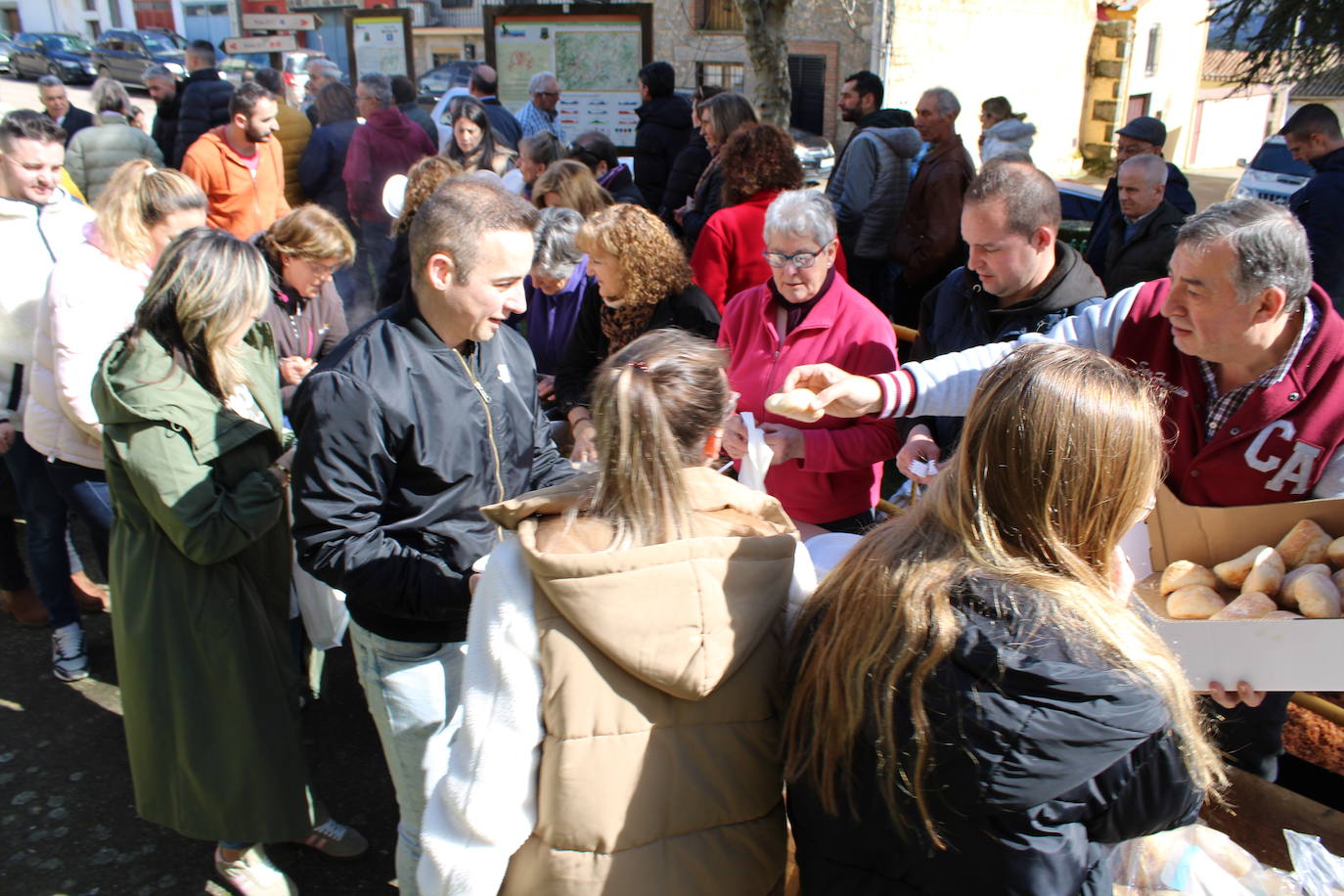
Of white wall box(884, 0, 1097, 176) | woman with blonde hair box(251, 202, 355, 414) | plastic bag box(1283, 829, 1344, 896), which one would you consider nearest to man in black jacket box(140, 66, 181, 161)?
woman with blonde hair box(251, 202, 355, 414)

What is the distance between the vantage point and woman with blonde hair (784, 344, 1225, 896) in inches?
52.8

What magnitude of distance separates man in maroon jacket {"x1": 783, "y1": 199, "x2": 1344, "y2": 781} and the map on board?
22.8ft

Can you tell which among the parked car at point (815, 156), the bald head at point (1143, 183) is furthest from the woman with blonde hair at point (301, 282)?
the parked car at point (815, 156)

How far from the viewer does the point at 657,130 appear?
7527mm

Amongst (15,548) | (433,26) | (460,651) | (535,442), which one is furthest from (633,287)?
(433,26)

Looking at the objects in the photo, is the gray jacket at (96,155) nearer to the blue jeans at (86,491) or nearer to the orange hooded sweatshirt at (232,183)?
the orange hooded sweatshirt at (232,183)

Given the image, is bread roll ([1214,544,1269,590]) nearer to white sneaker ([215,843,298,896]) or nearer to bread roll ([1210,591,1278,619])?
bread roll ([1210,591,1278,619])

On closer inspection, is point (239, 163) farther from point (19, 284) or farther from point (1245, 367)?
point (1245, 367)

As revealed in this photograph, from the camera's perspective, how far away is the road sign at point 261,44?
10.6 metres

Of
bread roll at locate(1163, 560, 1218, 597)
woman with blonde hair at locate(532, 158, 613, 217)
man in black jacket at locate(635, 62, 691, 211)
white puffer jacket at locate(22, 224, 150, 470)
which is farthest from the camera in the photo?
man in black jacket at locate(635, 62, 691, 211)

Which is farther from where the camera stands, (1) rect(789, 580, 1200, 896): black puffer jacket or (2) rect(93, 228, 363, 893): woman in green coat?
(2) rect(93, 228, 363, 893): woman in green coat

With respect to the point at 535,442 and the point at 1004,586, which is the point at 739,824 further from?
the point at 535,442

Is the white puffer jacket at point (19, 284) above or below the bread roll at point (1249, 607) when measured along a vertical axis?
above

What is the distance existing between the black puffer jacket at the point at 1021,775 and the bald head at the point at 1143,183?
179 inches
